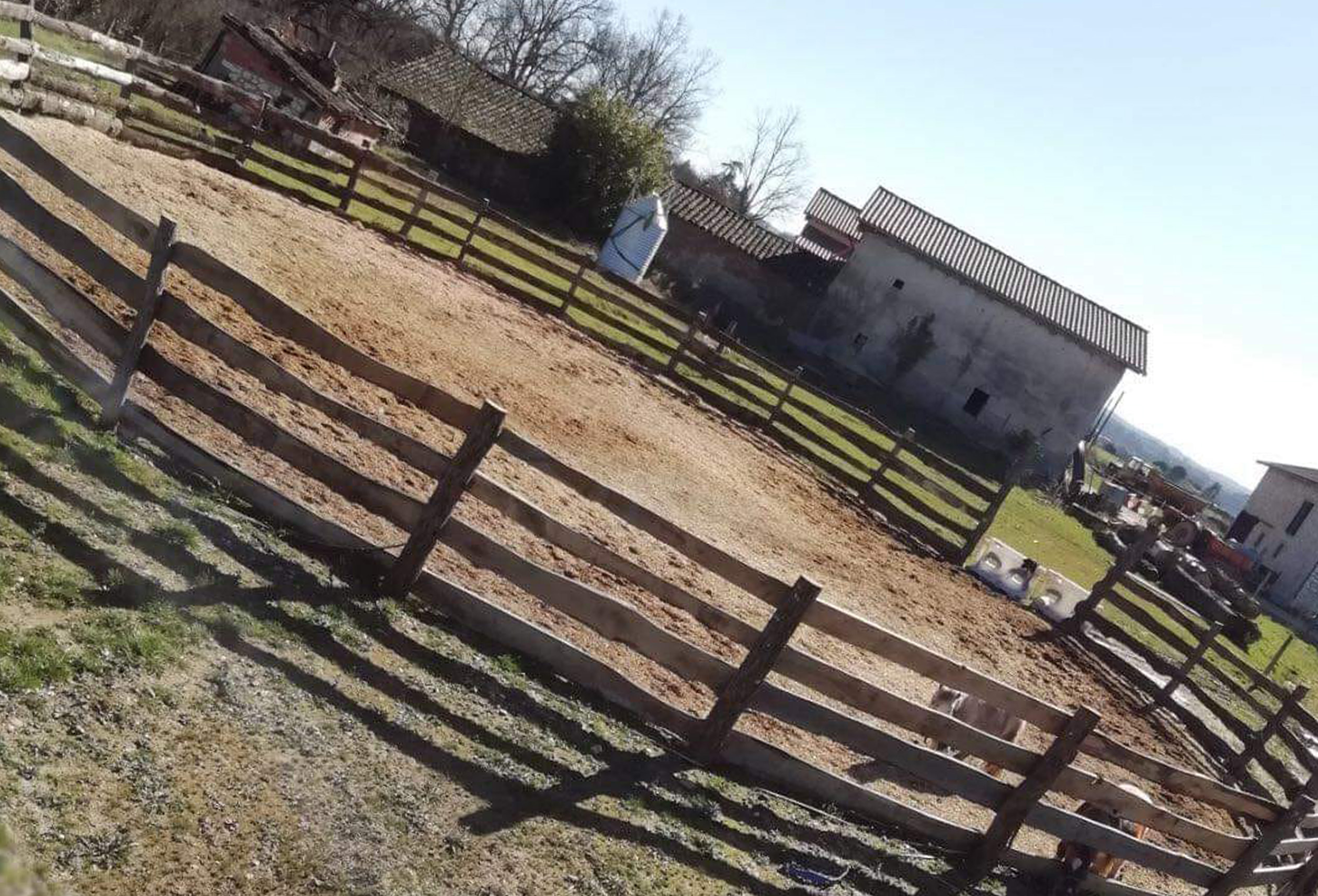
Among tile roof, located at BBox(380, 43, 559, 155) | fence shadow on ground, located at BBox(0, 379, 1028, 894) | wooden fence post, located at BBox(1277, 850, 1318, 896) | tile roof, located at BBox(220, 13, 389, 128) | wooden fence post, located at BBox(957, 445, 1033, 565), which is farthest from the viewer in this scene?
tile roof, located at BBox(380, 43, 559, 155)

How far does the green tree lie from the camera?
1422 inches

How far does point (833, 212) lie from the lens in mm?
59438

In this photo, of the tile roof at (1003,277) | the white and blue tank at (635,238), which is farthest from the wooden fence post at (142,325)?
the tile roof at (1003,277)

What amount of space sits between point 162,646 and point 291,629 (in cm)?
80

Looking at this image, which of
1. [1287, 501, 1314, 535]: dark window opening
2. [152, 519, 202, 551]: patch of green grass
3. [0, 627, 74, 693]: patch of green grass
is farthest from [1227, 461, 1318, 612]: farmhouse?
[0, 627, 74, 693]: patch of green grass

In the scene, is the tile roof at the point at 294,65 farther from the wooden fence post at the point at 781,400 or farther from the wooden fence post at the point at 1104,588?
the wooden fence post at the point at 1104,588

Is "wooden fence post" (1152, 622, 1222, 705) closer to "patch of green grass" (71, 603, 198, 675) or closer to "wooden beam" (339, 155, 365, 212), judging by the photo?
"patch of green grass" (71, 603, 198, 675)

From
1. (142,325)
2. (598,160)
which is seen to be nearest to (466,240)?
(142,325)

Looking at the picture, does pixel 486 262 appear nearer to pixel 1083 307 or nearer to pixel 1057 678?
pixel 1057 678

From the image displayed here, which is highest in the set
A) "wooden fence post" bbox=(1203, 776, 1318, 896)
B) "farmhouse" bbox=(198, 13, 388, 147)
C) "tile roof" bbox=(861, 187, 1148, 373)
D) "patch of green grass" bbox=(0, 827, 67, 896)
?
"tile roof" bbox=(861, 187, 1148, 373)

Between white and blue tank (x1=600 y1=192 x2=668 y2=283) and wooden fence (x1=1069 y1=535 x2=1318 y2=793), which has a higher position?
white and blue tank (x1=600 y1=192 x2=668 y2=283)

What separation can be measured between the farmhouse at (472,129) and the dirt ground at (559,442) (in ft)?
68.7

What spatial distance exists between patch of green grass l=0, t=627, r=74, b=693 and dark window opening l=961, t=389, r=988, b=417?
3490 centimetres

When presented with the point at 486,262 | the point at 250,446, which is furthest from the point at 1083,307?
the point at 250,446
